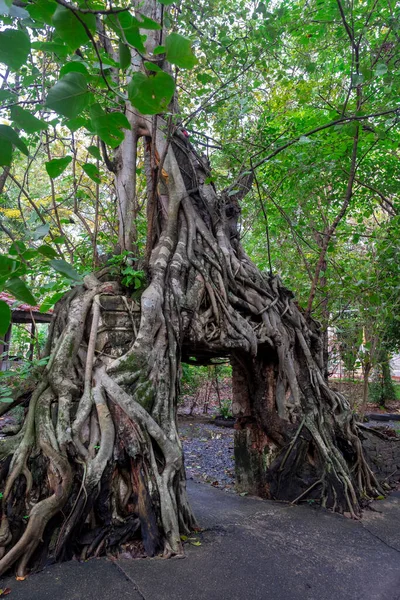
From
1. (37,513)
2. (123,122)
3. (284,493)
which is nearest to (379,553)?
(284,493)

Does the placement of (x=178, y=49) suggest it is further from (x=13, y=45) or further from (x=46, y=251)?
(x=46, y=251)

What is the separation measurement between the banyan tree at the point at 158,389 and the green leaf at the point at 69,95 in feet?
0.33

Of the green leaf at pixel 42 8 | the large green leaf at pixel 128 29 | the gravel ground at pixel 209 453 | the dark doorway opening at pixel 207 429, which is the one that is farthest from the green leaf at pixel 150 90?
the gravel ground at pixel 209 453

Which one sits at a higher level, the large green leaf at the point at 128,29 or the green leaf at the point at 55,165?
the large green leaf at the point at 128,29

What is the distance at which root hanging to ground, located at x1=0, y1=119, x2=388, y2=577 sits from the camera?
2652mm

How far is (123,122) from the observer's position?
39.4 inches

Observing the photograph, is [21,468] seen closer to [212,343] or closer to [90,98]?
[212,343]

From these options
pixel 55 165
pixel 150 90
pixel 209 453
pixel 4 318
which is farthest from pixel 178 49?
pixel 209 453

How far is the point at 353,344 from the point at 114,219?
183 inches

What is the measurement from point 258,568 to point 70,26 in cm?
299

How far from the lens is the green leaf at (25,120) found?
2.82 feet

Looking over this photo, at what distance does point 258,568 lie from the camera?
2668 millimetres

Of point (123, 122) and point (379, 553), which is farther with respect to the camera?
point (379, 553)

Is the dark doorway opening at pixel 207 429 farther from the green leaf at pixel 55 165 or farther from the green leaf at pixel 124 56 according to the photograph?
the green leaf at pixel 124 56
